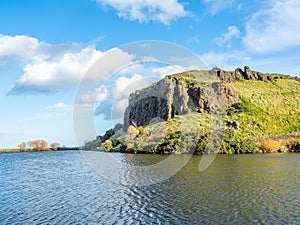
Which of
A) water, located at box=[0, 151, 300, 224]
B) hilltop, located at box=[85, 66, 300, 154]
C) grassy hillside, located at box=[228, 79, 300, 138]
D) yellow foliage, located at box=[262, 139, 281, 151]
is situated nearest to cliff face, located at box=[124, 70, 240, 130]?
hilltop, located at box=[85, 66, 300, 154]

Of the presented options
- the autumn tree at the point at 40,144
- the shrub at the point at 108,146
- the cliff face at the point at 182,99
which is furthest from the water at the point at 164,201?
the autumn tree at the point at 40,144

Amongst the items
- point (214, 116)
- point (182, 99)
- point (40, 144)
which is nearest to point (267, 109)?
point (214, 116)

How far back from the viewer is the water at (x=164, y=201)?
22703 millimetres

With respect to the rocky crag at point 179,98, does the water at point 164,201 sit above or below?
below

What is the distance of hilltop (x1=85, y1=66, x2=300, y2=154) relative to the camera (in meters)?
80.9

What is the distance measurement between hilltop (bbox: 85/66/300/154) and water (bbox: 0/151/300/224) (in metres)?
39.7

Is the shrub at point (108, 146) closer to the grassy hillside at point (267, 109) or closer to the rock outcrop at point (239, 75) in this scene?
the grassy hillside at point (267, 109)

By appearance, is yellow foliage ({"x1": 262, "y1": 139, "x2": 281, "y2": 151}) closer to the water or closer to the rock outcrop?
the water

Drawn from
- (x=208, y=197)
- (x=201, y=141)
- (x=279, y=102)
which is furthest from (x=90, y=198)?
(x=279, y=102)

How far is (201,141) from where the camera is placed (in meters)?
77.1

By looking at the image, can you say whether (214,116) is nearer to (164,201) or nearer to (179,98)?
(179,98)

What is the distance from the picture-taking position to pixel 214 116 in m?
101

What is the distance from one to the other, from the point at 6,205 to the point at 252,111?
302 feet

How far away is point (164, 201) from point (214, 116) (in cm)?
7680
